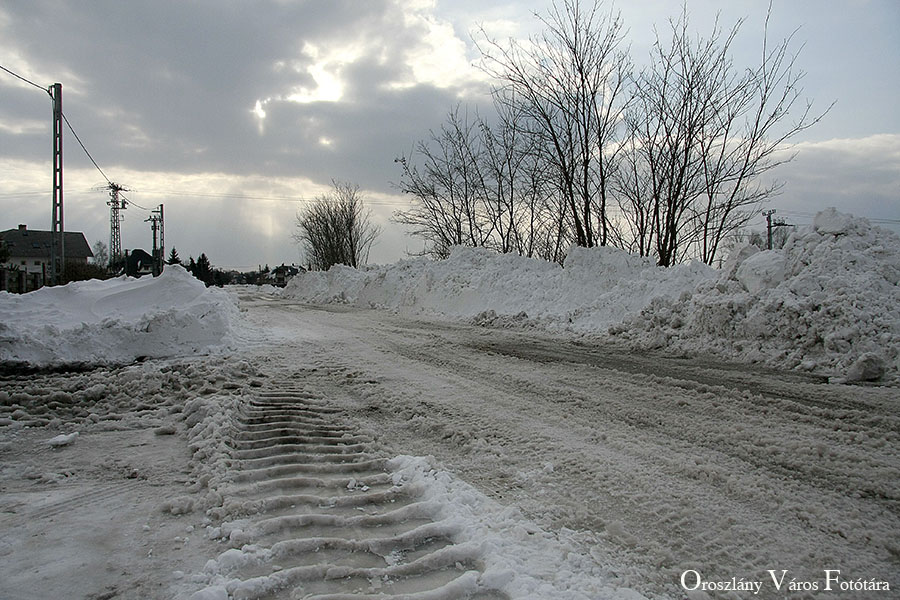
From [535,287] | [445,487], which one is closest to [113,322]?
[445,487]

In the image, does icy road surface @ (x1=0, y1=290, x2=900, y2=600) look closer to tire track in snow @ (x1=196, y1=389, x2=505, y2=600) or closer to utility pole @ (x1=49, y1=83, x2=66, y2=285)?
tire track in snow @ (x1=196, y1=389, x2=505, y2=600)

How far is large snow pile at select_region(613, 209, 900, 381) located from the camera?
5.73 metres

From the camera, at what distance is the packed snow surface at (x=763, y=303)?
5.82 meters

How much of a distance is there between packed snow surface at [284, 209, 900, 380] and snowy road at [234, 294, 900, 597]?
2.33 feet

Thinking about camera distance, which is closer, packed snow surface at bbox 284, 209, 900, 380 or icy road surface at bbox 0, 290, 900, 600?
icy road surface at bbox 0, 290, 900, 600

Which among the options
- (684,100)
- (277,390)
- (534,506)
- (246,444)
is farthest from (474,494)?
(684,100)

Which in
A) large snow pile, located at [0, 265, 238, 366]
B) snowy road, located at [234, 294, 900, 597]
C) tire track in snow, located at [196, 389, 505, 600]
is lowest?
tire track in snow, located at [196, 389, 505, 600]

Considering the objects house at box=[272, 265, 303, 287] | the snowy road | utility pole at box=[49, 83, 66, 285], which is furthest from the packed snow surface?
house at box=[272, 265, 303, 287]

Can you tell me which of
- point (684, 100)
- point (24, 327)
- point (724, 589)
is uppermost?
point (684, 100)

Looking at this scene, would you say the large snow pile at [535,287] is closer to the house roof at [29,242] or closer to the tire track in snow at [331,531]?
the tire track in snow at [331,531]

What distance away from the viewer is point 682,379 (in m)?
5.54

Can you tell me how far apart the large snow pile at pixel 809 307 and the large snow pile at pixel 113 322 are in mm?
7161

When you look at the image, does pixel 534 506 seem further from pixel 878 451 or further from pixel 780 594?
pixel 878 451

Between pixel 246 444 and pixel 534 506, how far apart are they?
2.23 meters
